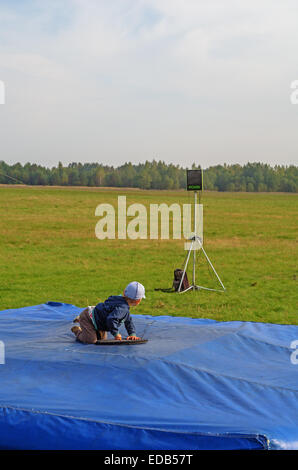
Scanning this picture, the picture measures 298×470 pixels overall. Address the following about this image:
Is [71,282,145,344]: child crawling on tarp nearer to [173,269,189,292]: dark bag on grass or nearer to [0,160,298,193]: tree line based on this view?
[173,269,189,292]: dark bag on grass

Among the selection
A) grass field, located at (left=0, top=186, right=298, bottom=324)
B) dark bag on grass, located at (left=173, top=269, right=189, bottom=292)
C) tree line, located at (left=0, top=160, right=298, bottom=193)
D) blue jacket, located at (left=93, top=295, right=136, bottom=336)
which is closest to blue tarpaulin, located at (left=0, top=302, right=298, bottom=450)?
blue jacket, located at (left=93, top=295, right=136, bottom=336)

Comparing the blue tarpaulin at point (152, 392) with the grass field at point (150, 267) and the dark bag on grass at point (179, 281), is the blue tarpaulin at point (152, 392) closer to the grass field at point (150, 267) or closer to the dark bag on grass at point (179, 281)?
the grass field at point (150, 267)

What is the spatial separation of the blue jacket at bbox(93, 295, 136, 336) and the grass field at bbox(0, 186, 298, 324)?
4525 millimetres

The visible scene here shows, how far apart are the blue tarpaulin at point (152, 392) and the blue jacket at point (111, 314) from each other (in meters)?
0.30

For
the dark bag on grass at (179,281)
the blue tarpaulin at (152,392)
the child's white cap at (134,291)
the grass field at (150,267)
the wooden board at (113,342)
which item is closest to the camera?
the blue tarpaulin at (152,392)

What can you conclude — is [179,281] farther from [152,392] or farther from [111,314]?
[152,392]

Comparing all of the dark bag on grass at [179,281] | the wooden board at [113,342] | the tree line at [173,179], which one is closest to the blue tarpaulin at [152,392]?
the wooden board at [113,342]

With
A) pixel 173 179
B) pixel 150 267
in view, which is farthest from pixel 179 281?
pixel 173 179

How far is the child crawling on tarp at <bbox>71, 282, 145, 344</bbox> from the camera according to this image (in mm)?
6148

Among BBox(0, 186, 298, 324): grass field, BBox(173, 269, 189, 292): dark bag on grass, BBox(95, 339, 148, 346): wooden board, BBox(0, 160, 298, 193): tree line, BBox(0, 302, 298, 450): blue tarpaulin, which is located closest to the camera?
BBox(0, 302, 298, 450): blue tarpaulin

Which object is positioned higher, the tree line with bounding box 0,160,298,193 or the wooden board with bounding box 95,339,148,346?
the tree line with bounding box 0,160,298,193

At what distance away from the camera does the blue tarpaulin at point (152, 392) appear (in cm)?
416

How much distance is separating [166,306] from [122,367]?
606cm
